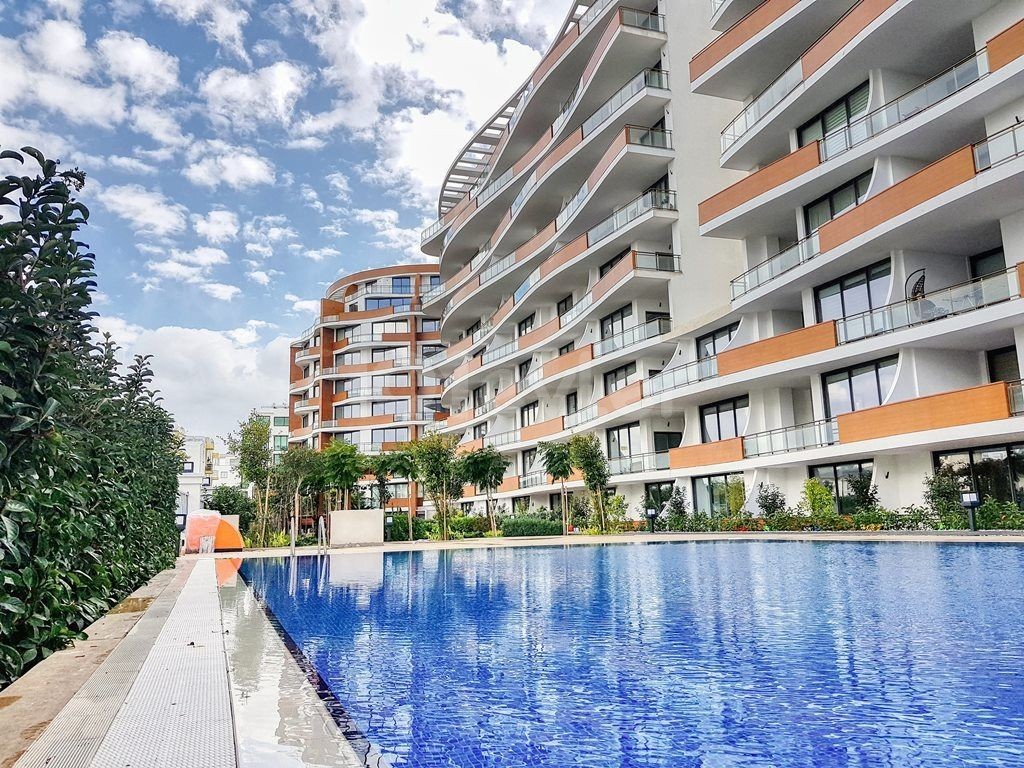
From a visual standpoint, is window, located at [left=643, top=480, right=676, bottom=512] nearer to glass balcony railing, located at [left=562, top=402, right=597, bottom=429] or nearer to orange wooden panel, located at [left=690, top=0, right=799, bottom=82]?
glass balcony railing, located at [left=562, top=402, right=597, bottom=429]

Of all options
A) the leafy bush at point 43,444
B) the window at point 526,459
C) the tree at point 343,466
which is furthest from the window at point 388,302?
the leafy bush at point 43,444

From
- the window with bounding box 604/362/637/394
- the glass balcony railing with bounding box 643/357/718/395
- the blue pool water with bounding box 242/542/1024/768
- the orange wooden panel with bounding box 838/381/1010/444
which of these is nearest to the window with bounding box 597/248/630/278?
the window with bounding box 604/362/637/394

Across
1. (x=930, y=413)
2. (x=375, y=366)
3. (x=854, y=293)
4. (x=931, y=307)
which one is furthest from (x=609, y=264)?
(x=375, y=366)

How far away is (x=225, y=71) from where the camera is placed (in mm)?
22328

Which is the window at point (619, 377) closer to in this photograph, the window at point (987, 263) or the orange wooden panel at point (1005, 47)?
the window at point (987, 263)

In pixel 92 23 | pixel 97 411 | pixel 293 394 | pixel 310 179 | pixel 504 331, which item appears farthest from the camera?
pixel 293 394

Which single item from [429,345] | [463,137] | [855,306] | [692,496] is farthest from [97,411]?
[429,345]

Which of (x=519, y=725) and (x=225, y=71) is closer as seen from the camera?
(x=519, y=725)

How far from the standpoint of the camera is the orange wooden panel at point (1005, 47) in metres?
17.1

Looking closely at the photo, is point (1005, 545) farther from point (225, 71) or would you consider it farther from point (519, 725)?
point (225, 71)

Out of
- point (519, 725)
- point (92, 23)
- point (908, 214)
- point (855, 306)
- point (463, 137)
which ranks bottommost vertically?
point (519, 725)

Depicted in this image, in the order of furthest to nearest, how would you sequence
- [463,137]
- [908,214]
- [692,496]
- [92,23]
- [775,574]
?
[463,137]
[692,496]
[908,214]
[92,23]
[775,574]

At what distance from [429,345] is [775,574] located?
195ft

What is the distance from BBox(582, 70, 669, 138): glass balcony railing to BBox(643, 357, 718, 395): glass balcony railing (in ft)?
40.1
